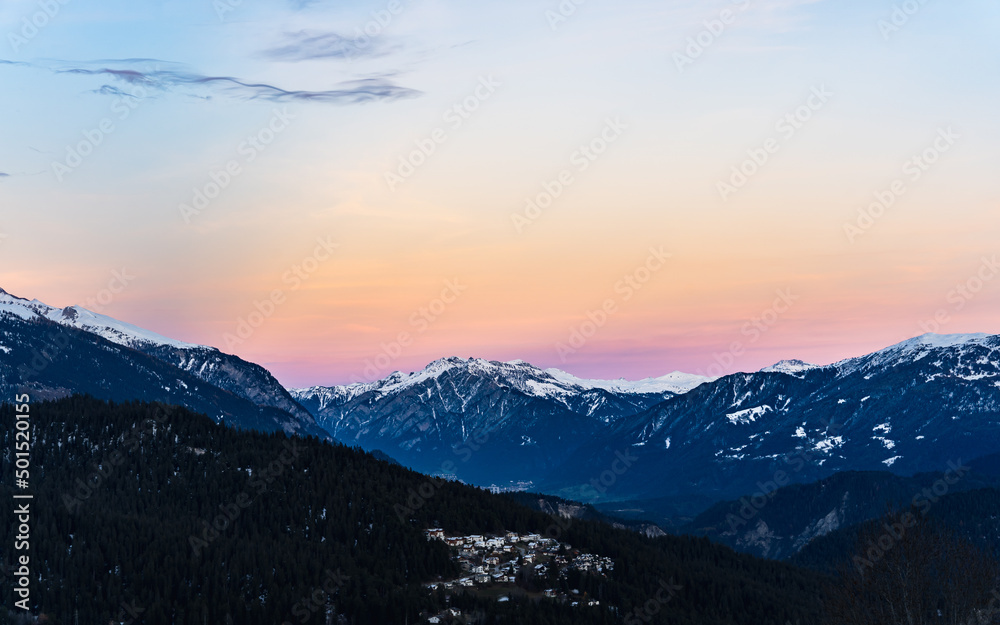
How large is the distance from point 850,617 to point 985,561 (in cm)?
2124

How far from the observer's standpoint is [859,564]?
400 feet

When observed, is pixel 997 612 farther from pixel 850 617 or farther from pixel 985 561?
pixel 850 617

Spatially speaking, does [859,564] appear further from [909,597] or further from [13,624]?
[13,624]

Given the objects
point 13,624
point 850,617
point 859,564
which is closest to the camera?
point 850,617

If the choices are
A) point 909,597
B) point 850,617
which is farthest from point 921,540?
point 850,617

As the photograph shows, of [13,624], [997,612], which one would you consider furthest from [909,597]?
[13,624]

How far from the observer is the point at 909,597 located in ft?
381

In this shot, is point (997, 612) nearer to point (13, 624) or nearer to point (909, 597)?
point (909, 597)

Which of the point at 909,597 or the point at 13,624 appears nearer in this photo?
the point at 909,597

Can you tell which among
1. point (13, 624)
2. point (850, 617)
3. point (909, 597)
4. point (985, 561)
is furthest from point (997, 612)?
point (13, 624)

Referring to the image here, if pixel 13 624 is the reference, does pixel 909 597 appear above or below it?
below

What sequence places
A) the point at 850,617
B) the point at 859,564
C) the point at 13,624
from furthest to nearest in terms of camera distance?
the point at 13,624 < the point at 859,564 < the point at 850,617

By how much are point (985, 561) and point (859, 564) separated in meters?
15.3

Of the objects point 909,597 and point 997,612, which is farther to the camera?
point 997,612
